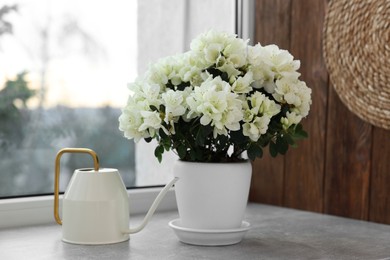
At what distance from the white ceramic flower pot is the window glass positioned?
60 cm

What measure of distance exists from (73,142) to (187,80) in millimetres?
698

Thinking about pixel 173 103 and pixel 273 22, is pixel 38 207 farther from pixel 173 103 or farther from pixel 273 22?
pixel 273 22

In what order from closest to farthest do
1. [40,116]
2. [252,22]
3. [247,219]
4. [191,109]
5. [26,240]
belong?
[191,109], [26,240], [247,219], [40,116], [252,22]

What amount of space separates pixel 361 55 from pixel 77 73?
83 centimetres

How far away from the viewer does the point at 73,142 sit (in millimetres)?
2037

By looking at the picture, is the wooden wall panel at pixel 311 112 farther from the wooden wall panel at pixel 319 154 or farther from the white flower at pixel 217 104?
the white flower at pixel 217 104

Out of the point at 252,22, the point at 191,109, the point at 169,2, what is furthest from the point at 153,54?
the point at 191,109

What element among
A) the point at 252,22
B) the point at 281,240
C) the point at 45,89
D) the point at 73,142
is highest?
the point at 252,22

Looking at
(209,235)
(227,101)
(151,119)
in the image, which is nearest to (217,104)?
(227,101)

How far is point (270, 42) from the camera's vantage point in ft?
6.98

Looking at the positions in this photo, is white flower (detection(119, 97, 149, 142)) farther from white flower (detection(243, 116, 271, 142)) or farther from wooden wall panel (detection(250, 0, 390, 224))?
wooden wall panel (detection(250, 0, 390, 224))

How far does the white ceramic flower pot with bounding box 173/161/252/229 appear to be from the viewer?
4.77 ft

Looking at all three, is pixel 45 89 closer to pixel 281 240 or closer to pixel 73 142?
pixel 73 142

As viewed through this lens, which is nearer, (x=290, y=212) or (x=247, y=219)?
(x=247, y=219)
